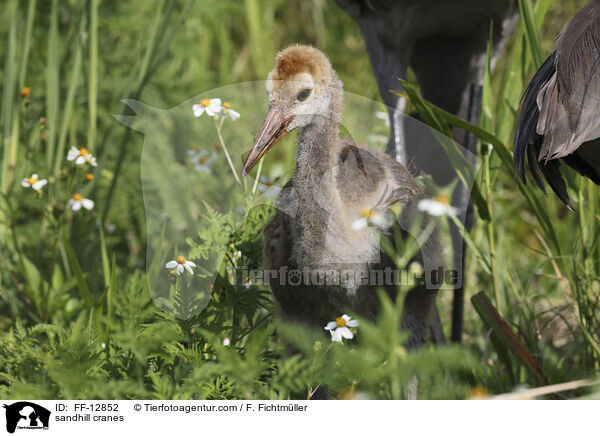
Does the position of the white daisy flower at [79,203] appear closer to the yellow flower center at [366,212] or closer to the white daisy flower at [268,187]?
the white daisy flower at [268,187]

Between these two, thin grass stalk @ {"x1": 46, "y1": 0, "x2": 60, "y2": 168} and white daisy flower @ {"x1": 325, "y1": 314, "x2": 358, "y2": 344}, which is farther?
thin grass stalk @ {"x1": 46, "y1": 0, "x2": 60, "y2": 168}

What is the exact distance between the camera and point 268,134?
0.94 m

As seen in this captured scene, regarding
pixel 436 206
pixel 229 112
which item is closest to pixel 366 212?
pixel 436 206

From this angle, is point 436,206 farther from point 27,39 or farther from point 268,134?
point 27,39

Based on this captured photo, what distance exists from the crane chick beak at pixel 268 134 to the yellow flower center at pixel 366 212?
0.59 ft

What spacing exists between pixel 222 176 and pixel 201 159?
61 millimetres

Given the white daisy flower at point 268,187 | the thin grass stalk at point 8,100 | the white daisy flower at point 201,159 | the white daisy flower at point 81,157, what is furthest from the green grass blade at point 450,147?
the thin grass stalk at point 8,100

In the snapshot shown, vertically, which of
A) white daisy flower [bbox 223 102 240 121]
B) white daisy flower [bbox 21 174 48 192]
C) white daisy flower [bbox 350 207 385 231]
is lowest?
white daisy flower [bbox 350 207 385 231]

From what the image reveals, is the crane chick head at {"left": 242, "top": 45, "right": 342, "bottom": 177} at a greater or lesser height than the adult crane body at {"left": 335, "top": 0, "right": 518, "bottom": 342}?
lesser

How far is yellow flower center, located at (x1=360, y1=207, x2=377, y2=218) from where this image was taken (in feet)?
3.28

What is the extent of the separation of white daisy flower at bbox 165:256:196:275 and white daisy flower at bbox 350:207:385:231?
262mm

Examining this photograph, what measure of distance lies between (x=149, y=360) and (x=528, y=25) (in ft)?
2.77

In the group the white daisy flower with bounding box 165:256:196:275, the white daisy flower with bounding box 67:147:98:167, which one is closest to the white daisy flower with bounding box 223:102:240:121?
the white daisy flower with bounding box 165:256:196:275
